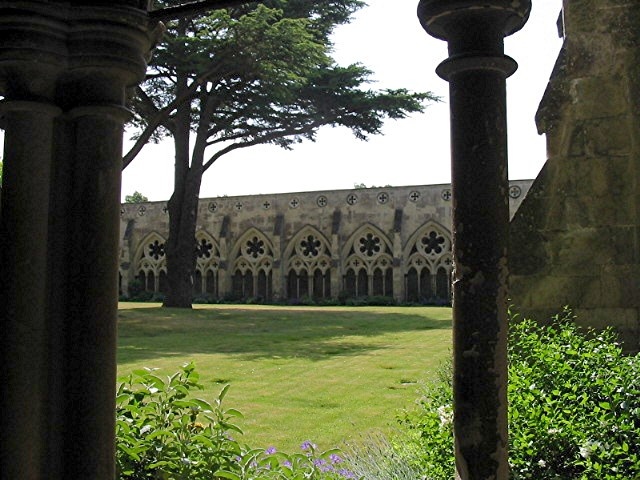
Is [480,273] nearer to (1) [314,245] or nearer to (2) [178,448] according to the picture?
(2) [178,448]

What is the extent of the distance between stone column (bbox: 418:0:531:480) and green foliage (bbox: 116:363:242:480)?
3.22ft

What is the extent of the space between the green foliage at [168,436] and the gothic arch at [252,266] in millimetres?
26507

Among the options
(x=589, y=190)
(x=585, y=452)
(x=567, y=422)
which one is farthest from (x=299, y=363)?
(x=585, y=452)

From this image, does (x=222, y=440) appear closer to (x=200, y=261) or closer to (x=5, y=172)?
(x=5, y=172)

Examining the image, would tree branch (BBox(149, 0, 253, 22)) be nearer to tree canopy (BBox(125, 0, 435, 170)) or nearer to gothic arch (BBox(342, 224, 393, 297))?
tree canopy (BBox(125, 0, 435, 170))

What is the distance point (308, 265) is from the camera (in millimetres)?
29016

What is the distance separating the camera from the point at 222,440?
2.71 m

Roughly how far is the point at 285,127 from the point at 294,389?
14.8 metres

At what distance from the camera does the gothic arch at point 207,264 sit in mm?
30500

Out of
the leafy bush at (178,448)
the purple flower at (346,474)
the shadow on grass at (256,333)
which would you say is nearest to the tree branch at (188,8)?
the leafy bush at (178,448)

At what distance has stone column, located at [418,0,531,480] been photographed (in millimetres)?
2189

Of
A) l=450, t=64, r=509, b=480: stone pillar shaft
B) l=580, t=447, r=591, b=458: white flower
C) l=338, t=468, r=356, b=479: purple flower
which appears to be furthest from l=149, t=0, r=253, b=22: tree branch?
l=580, t=447, r=591, b=458: white flower

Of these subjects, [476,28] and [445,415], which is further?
[445,415]

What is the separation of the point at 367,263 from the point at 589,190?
2305 cm
